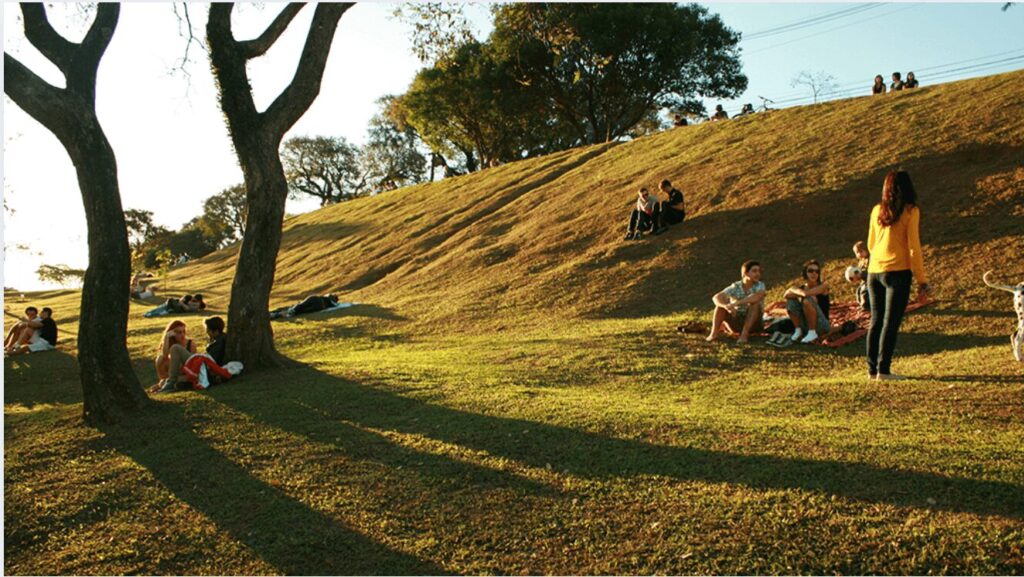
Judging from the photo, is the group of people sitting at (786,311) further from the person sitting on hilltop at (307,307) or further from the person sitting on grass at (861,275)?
the person sitting on hilltop at (307,307)

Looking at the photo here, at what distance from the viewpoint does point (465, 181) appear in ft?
133

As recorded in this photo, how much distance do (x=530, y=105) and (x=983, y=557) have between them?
44.9 meters

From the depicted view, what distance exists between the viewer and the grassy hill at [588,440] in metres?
4.49

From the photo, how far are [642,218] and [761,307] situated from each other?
8231mm

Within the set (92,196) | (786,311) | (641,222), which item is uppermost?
(92,196)

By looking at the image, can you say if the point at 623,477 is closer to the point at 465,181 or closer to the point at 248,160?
the point at 248,160

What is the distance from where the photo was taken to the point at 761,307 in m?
11.8

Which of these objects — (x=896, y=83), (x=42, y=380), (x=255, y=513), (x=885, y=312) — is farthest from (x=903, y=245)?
(x=896, y=83)

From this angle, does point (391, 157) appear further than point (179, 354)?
Yes

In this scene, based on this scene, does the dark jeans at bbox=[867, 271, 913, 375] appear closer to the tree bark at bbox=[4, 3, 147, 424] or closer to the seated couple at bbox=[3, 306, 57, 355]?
the tree bark at bbox=[4, 3, 147, 424]

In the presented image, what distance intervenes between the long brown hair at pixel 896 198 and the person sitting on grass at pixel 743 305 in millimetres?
3595

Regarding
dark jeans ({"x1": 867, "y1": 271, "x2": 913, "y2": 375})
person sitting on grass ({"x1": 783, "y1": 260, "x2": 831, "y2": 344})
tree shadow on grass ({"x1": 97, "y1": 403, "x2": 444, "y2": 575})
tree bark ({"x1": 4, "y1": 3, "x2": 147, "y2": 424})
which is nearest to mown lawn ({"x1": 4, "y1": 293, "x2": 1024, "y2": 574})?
tree shadow on grass ({"x1": 97, "y1": 403, "x2": 444, "y2": 575})

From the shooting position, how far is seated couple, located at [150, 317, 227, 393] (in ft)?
32.9

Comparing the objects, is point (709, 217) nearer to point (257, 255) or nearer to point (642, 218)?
point (642, 218)
